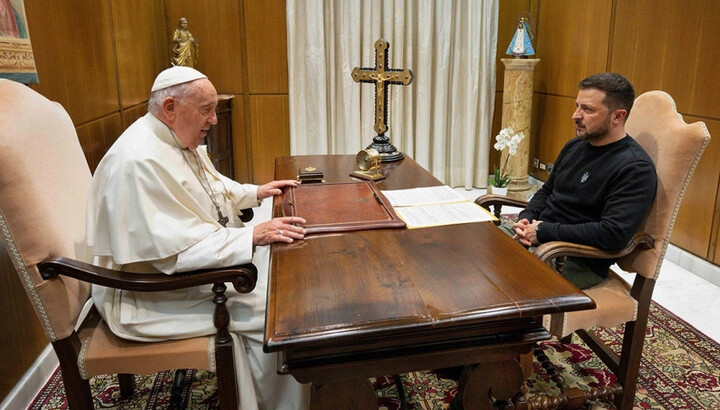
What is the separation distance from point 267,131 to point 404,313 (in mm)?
4303

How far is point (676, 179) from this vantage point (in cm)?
172

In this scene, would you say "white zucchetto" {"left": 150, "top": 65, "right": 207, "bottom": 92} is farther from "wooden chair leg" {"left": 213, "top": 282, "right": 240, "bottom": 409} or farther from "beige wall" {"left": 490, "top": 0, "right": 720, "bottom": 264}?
"beige wall" {"left": 490, "top": 0, "right": 720, "bottom": 264}

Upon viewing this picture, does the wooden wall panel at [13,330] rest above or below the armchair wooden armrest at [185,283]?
below

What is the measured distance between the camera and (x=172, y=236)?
1.49 meters

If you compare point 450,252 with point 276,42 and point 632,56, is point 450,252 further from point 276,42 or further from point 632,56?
point 276,42

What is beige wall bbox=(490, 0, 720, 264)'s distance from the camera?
10.4 feet

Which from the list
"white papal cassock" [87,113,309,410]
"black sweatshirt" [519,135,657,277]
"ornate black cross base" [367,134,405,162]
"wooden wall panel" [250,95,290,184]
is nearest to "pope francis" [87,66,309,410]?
"white papal cassock" [87,113,309,410]

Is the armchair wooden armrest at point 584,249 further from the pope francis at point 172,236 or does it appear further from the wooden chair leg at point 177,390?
the wooden chair leg at point 177,390

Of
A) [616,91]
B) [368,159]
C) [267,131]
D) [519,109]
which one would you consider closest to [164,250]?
[368,159]

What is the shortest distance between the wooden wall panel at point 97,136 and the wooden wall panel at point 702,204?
11.7 ft

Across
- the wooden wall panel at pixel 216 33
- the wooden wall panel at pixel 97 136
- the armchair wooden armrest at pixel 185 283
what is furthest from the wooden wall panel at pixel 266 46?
the armchair wooden armrest at pixel 185 283

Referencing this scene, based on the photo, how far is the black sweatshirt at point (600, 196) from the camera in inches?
68.5

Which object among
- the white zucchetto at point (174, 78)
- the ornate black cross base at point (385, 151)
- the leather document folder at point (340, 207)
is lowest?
the leather document folder at point (340, 207)

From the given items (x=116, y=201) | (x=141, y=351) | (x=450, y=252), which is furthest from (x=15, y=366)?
(x=450, y=252)
